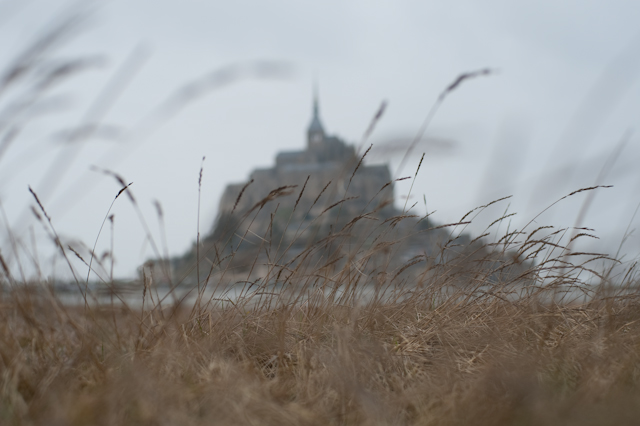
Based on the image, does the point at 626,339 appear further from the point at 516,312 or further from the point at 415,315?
the point at 415,315

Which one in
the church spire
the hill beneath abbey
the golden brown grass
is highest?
the church spire

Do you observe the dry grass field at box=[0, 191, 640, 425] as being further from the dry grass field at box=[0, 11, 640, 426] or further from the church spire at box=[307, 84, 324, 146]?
the church spire at box=[307, 84, 324, 146]

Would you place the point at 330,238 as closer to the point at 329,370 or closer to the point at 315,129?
the point at 329,370

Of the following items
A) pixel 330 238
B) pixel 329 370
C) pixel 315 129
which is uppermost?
pixel 315 129

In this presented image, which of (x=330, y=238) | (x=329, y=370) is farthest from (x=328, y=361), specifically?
(x=330, y=238)

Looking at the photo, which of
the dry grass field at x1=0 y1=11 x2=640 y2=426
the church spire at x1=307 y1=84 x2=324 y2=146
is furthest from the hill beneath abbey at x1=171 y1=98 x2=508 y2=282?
the church spire at x1=307 y1=84 x2=324 y2=146

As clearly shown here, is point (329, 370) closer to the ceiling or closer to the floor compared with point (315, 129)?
→ closer to the floor

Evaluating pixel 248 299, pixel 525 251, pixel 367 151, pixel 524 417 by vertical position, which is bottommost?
pixel 524 417

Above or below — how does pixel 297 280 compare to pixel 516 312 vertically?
above

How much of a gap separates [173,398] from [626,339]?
1162mm

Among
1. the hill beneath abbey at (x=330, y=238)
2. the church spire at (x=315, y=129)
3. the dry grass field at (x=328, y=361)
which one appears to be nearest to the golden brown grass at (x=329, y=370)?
the dry grass field at (x=328, y=361)

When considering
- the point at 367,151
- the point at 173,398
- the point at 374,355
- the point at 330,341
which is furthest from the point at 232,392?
the point at 367,151

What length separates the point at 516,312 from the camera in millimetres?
1658

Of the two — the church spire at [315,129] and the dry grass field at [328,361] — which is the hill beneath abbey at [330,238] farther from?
the church spire at [315,129]
